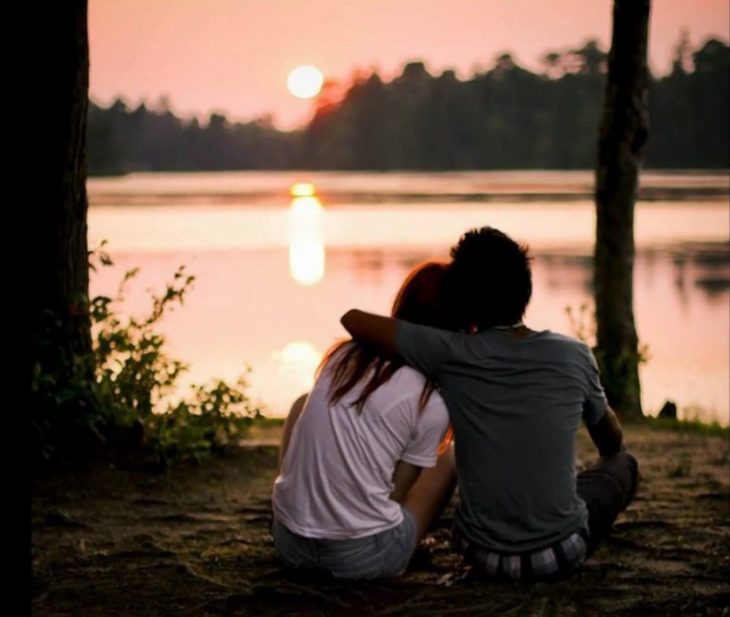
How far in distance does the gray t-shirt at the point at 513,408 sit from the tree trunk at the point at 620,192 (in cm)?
527

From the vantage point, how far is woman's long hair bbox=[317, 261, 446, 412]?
15.5ft

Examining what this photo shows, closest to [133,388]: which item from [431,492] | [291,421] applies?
[291,421]

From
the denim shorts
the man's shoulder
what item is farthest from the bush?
the man's shoulder

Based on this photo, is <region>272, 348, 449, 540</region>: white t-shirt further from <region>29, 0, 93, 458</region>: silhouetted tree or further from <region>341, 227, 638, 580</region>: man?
<region>29, 0, 93, 458</region>: silhouetted tree

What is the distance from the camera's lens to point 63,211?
7242 mm

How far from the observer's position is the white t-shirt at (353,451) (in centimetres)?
475

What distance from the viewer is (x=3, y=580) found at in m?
3.05

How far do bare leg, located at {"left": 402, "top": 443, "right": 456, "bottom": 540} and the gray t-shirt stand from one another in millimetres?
239

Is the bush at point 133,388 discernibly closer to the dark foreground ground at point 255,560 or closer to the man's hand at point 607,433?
the dark foreground ground at point 255,560

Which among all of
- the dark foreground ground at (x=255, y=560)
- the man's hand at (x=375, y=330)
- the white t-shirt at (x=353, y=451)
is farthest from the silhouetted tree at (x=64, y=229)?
the man's hand at (x=375, y=330)

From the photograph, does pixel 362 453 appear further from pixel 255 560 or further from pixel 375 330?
pixel 255 560

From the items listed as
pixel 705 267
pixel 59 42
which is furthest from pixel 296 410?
pixel 705 267

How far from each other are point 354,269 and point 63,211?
19.2 metres

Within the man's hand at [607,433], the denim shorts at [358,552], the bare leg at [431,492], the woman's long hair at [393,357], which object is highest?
the woman's long hair at [393,357]
